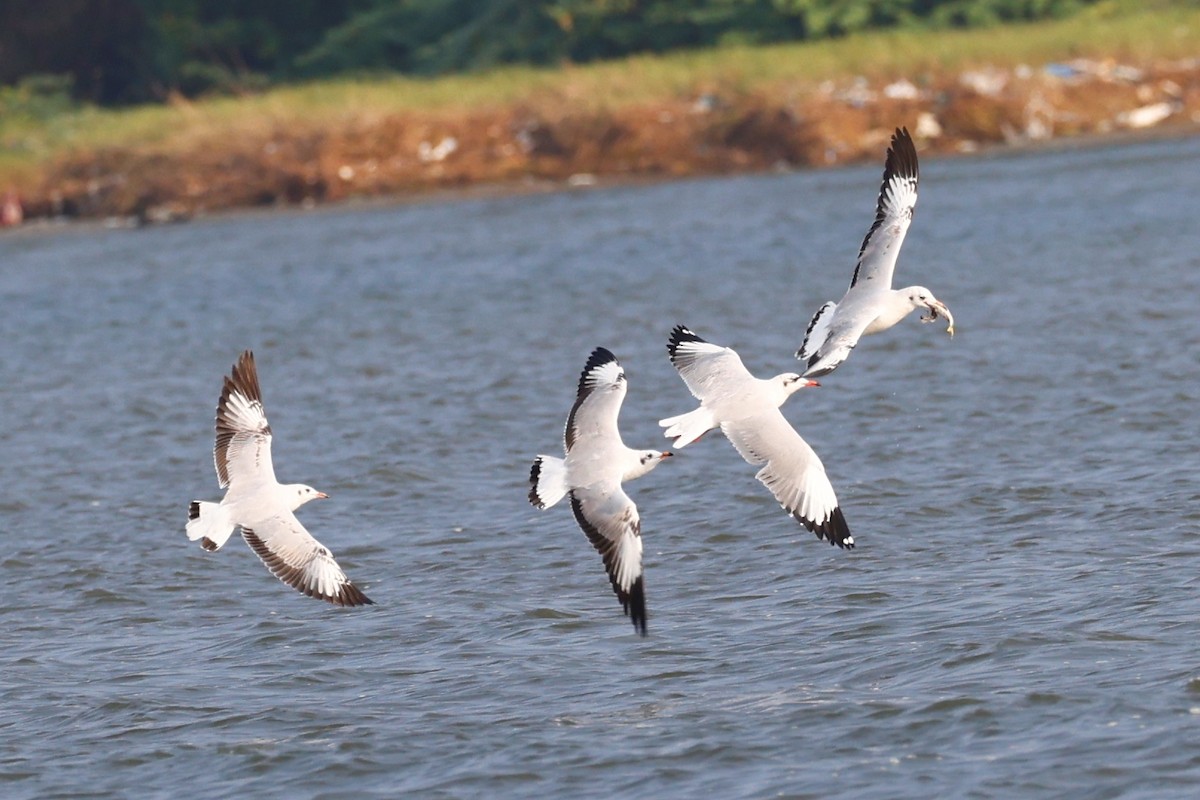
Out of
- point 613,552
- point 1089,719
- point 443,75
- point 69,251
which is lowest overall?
point 1089,719

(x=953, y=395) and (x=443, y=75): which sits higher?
(x=443, y=75)

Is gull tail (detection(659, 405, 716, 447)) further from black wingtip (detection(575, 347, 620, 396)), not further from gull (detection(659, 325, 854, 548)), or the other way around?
black wingtip (detection(575, 347, 620, 396))

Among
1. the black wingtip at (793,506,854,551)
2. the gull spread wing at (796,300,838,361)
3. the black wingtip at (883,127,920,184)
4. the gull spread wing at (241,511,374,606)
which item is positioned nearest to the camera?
the gull spread wing at (241,511,374,606)

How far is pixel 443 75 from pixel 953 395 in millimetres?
27657

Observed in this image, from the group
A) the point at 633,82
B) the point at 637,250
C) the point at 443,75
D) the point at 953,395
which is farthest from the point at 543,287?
the point at 443,75

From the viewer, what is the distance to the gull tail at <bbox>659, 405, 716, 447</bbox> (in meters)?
9.18

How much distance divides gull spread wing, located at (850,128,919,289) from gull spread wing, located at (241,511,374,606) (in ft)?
10.7

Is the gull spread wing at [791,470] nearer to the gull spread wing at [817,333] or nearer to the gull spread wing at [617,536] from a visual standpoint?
the gull spread wing at [817,333]

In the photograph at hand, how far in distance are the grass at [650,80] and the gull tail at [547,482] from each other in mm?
23986

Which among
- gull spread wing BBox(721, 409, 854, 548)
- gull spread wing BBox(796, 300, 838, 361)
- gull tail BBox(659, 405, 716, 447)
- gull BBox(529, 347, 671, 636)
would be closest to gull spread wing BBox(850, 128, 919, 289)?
gull spread wing BBox(796, 300, 838, 361)

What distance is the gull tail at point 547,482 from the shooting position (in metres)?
8.84

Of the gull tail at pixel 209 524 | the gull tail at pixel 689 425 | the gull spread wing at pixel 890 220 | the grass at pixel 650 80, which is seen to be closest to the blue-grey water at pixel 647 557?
the gull tail at pixel 209 524

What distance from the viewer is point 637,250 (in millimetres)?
24750

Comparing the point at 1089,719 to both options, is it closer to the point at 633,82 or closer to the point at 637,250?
the point at 637,250
